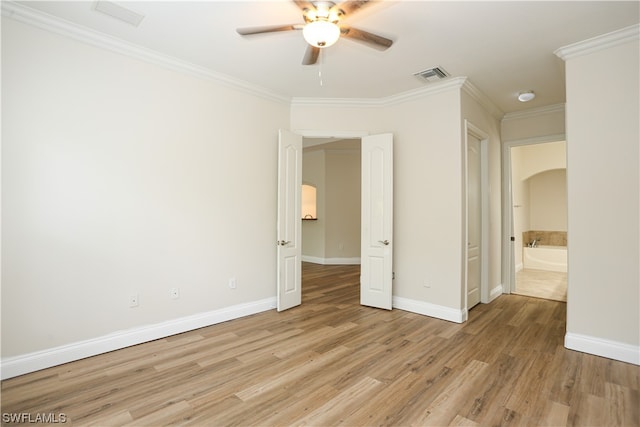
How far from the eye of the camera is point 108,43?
9.52ft

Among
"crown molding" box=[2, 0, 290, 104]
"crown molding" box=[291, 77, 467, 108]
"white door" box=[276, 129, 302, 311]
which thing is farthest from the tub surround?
"crown molding" box=[2, 0, 290, 104]

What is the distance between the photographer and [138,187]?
311 cm

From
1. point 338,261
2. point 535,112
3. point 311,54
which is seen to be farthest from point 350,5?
point 338,261

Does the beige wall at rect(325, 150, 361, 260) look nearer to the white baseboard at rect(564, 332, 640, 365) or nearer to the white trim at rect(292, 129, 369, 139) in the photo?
the white trim at rect(292, 129, 369, 139)

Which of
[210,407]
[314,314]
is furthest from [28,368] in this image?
[314,314]

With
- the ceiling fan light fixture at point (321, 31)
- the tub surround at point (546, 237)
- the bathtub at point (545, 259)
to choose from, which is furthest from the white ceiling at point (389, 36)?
the tub surround at point (546, 237)

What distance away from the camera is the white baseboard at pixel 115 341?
2490mm

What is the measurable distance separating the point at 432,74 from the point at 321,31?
77.4 inches

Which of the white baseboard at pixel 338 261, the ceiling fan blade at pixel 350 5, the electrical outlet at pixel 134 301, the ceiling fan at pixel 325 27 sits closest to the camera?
the ceiling fan blade at pixel 350 5

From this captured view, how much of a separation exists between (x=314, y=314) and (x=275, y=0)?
3.31 m

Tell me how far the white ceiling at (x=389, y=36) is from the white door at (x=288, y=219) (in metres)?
0.80

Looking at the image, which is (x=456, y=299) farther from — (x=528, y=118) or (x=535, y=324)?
(x=528, y=118)

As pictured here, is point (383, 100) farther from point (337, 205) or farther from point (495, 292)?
point (337, 205)

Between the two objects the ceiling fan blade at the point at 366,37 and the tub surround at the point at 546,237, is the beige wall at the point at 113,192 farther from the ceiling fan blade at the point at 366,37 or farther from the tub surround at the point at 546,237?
the tub surround at the point at 546,237
